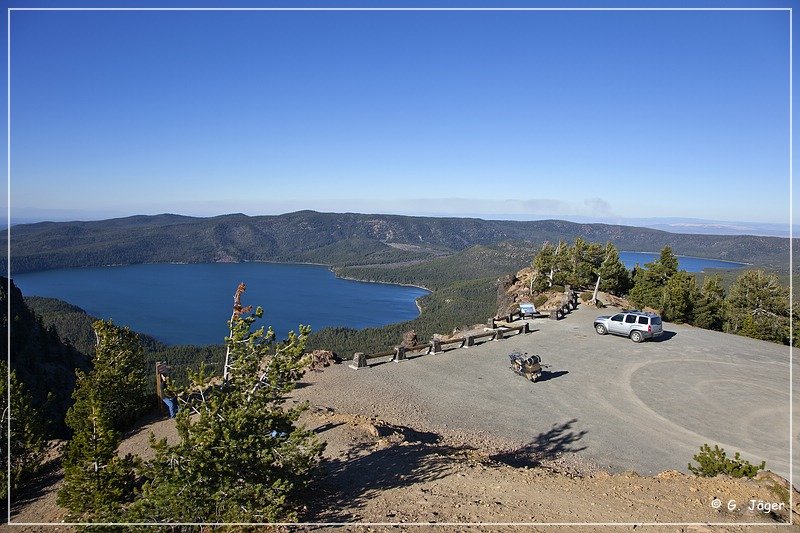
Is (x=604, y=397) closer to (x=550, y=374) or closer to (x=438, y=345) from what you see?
(x=550, y=374)

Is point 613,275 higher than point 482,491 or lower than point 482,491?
higher

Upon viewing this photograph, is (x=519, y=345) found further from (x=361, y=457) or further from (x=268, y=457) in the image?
(x=268, y=457)

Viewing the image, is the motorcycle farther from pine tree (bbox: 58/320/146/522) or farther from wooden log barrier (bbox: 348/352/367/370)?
pine tree (bbox: 58/320/146/522)

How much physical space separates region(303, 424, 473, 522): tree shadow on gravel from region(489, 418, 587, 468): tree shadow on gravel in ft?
4.15

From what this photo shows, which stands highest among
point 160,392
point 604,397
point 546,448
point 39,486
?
point 160,392

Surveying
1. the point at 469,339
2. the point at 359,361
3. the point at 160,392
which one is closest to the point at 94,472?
the point at 160,392

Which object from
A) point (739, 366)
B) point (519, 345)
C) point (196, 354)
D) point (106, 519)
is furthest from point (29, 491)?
point (196, 354)

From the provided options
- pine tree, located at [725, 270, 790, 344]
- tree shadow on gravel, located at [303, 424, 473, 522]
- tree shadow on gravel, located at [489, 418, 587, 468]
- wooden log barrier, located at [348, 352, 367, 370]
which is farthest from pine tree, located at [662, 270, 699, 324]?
tree shadow on gravel, located at [303, 424, 473, 522]

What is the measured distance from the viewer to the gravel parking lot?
12.8 meters

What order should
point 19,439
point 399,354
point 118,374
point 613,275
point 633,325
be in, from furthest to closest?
1. point 613,275
2. point 633,325
3. point 399,354
4. point 118,374
5. point 19,439

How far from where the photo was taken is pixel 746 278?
4197 cm

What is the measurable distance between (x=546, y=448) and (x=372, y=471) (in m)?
5.17

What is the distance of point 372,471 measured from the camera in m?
10.0

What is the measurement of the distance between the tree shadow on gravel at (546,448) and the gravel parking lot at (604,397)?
0.18 feet
